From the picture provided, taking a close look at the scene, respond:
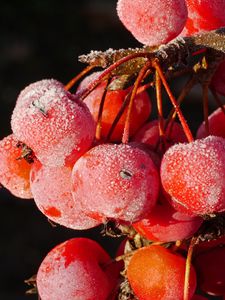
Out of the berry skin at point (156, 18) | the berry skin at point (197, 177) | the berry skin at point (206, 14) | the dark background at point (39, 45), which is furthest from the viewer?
the dark background at point (39, 45)

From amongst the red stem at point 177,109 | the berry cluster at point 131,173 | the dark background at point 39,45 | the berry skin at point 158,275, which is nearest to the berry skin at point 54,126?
the berry cluster at point 131,173

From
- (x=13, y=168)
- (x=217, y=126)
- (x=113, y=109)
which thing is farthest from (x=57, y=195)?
(x=217, y=126)

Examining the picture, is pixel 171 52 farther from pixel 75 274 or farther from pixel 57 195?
pixel 75 274

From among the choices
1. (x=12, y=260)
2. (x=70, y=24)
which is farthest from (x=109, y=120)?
(x=70, y=24)

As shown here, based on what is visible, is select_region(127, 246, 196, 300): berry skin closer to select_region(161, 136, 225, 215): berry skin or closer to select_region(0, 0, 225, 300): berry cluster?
select_region(0, 0, 225, 300): berry cluster

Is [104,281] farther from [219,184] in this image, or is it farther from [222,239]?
[219,184]

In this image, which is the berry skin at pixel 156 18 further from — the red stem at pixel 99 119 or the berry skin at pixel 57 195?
the berry skin at pixel 57 195
